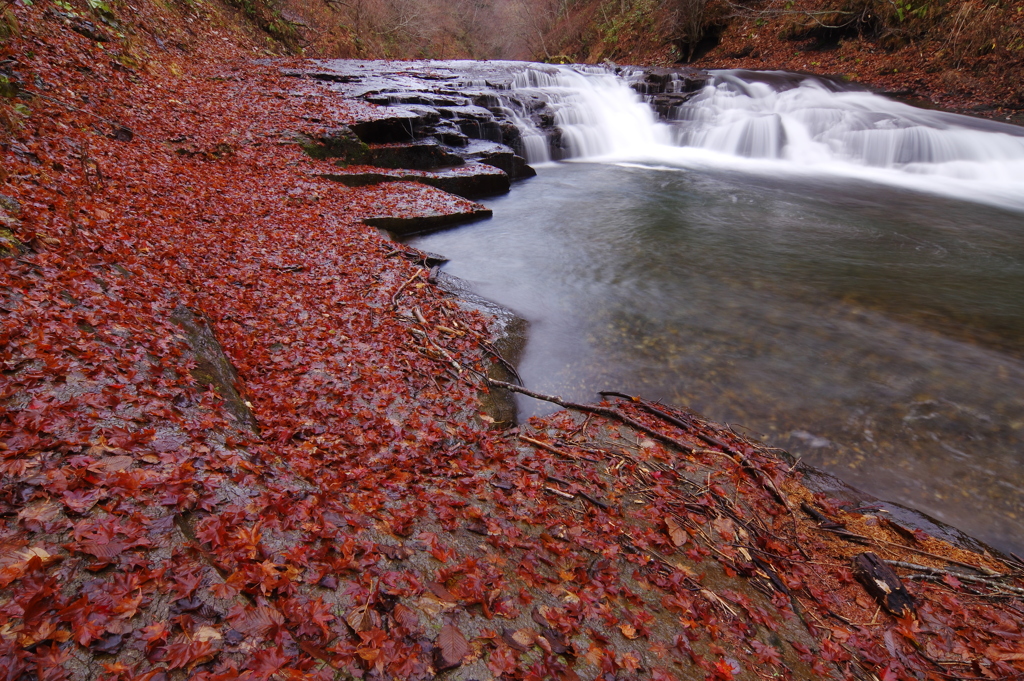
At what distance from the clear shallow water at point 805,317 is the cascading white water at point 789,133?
280cm

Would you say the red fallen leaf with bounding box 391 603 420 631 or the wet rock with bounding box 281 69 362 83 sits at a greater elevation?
the wet rock with bounding box 281 69 362 83

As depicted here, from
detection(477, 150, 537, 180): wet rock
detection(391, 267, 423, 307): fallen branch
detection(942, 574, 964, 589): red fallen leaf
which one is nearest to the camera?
detection(942, 574, 964, 589): red fallen leaf

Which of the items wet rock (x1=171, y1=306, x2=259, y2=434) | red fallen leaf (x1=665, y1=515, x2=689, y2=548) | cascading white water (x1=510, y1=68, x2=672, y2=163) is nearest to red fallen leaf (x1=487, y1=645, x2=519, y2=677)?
red fallen leaf (x1=665, y1=515, x2=689, y2=548)

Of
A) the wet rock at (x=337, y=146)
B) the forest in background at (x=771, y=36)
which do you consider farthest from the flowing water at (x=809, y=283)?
the wet rock at (x=337, y=146)

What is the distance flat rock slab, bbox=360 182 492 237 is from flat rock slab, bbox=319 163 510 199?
342mm

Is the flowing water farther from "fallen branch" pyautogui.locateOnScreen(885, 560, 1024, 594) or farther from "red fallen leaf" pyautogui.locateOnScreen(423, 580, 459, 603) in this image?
"red fallen leaf" pyautogui.locateOnScreen(423, 580, 459, 603)

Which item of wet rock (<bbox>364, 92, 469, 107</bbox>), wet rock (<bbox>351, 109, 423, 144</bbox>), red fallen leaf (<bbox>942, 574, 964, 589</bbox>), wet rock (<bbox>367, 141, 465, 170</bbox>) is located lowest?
red fallen leaf (<bbox>942, 574, 964, 589</bbox>)

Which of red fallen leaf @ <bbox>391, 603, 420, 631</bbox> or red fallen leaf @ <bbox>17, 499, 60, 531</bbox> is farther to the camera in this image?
red fallen leaf @ <bbox>391, 603, 420, 631</bbox>

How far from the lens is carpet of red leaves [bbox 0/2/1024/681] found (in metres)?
2.21

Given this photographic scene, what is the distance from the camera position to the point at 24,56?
859cm

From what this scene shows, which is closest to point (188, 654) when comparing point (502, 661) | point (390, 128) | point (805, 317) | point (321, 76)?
point (502, 661)

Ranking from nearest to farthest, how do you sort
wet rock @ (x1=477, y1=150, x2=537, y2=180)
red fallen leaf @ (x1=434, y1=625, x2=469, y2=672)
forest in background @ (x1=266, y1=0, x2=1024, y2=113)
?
red fallen leaf @ (x1=434, y1=625, x2=469, y2=672)
wet rock @ (x1=477, y1=150, x2=537, y2=180)
forest in background @ (x1=266, y1=0, x2=1024, y2=113)

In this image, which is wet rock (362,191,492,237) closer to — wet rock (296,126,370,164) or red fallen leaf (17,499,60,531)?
wet rock (296,126,370,164)

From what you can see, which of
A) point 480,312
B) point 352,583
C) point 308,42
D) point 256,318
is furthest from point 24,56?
point 308,42
